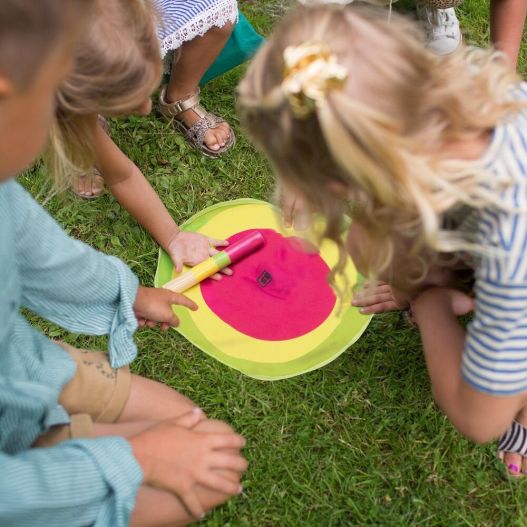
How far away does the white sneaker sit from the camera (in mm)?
1898

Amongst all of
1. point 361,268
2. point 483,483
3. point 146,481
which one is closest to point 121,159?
point 361,268

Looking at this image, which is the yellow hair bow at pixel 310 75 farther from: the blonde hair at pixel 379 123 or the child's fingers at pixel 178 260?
the child's fingers at pixel 178 260

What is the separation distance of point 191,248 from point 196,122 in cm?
42

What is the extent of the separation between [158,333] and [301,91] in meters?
0.87

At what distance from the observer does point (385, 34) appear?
2.76 ft

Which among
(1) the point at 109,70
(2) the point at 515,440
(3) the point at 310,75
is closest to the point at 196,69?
(1) the point at 109,70

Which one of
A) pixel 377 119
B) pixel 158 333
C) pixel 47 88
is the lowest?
pixel 158 333

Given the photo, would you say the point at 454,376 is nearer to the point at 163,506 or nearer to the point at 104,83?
the point at 163,506

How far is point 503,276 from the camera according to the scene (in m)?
0.91

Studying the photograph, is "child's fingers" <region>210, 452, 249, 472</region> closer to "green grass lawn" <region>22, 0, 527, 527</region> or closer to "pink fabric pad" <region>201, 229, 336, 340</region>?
"green grass lawn" <region>22, 0, 527, 527</region>

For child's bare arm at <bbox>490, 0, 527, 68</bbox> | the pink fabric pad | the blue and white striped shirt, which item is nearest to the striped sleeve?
the blue and white striped shirt

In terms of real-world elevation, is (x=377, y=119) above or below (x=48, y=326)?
above

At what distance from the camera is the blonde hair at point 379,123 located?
0.80 m

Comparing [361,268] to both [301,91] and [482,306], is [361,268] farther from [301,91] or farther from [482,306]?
[301,91]
